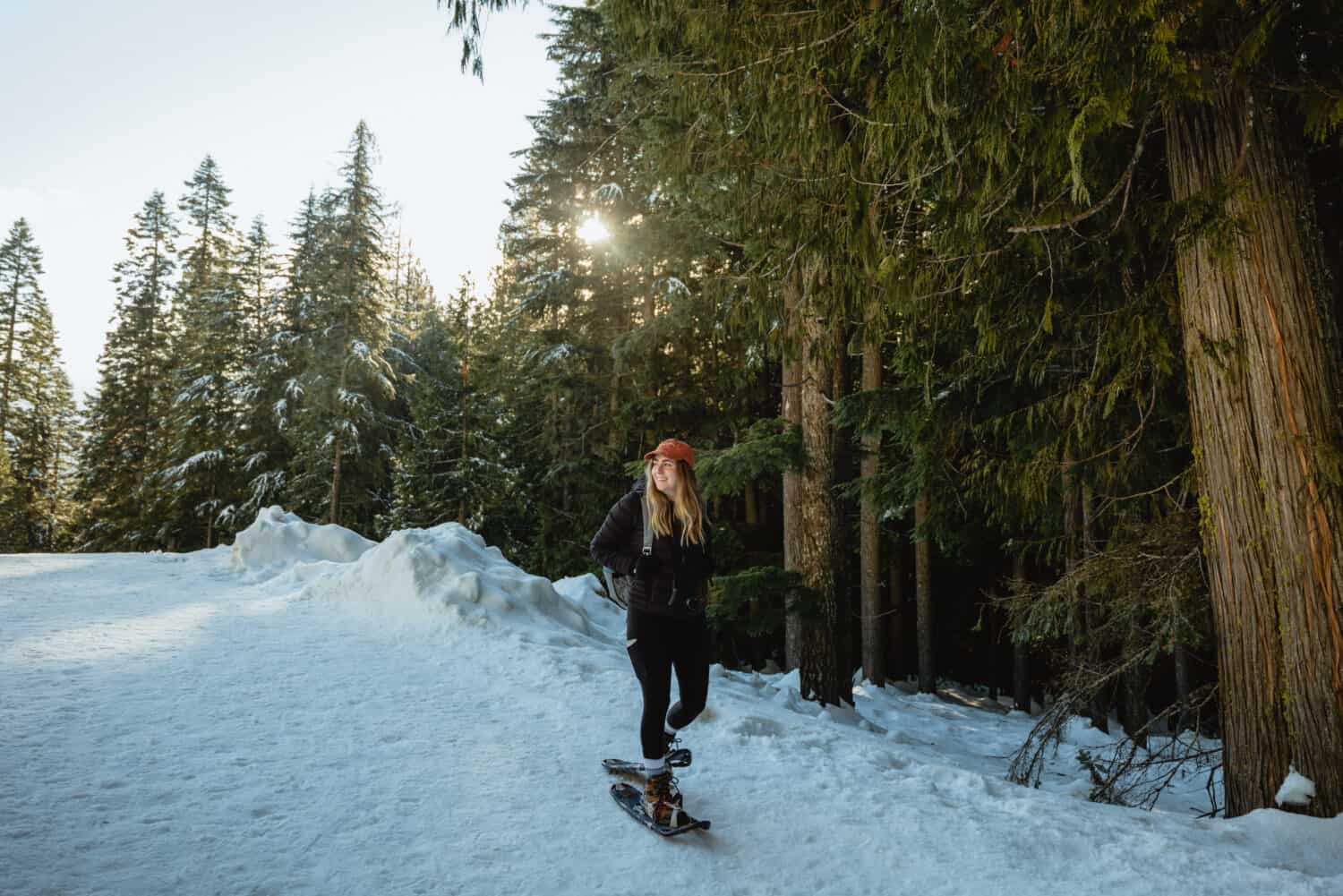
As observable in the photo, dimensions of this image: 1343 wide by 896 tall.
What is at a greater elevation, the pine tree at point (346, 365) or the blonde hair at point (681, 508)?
the pine tree at point (346, 365)

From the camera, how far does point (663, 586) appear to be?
377 centimetres

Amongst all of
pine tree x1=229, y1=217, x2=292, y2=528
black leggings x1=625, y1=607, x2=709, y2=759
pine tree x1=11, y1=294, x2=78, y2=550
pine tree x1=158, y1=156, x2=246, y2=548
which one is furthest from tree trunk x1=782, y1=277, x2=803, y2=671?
pine tree x1=11, y1=294, x2=78, y2=550

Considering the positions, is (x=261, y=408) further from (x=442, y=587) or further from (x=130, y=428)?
(x=442, y=587)

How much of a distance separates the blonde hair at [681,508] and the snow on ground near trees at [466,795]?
1.57 m

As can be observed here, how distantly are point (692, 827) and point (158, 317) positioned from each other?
38189 mm

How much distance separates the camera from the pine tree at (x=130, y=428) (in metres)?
27.5

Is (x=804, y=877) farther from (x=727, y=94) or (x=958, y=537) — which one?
(x=958, y=537)

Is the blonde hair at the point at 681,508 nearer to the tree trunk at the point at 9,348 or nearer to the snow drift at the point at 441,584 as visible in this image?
the snow drift at the point at 441,584

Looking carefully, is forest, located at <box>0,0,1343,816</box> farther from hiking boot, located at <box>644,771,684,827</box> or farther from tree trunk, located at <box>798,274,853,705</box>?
hiking boot, located at <box>644,771,684,827</box>

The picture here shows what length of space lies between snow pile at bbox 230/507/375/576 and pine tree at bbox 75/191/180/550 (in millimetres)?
17960

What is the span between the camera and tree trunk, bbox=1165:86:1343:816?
3.86m

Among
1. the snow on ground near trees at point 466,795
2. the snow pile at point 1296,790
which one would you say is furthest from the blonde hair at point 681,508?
the snow pile at point 1296,790

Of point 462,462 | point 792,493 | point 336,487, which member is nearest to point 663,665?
point 792,493

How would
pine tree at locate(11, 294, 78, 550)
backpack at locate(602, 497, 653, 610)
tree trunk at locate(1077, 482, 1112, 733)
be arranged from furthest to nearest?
pine tree at locate(11, 294, 78, 550) < tree trunk at locate(1077, 482, 1112, 733) < backpack at locate(602, 497, 653, 610)
